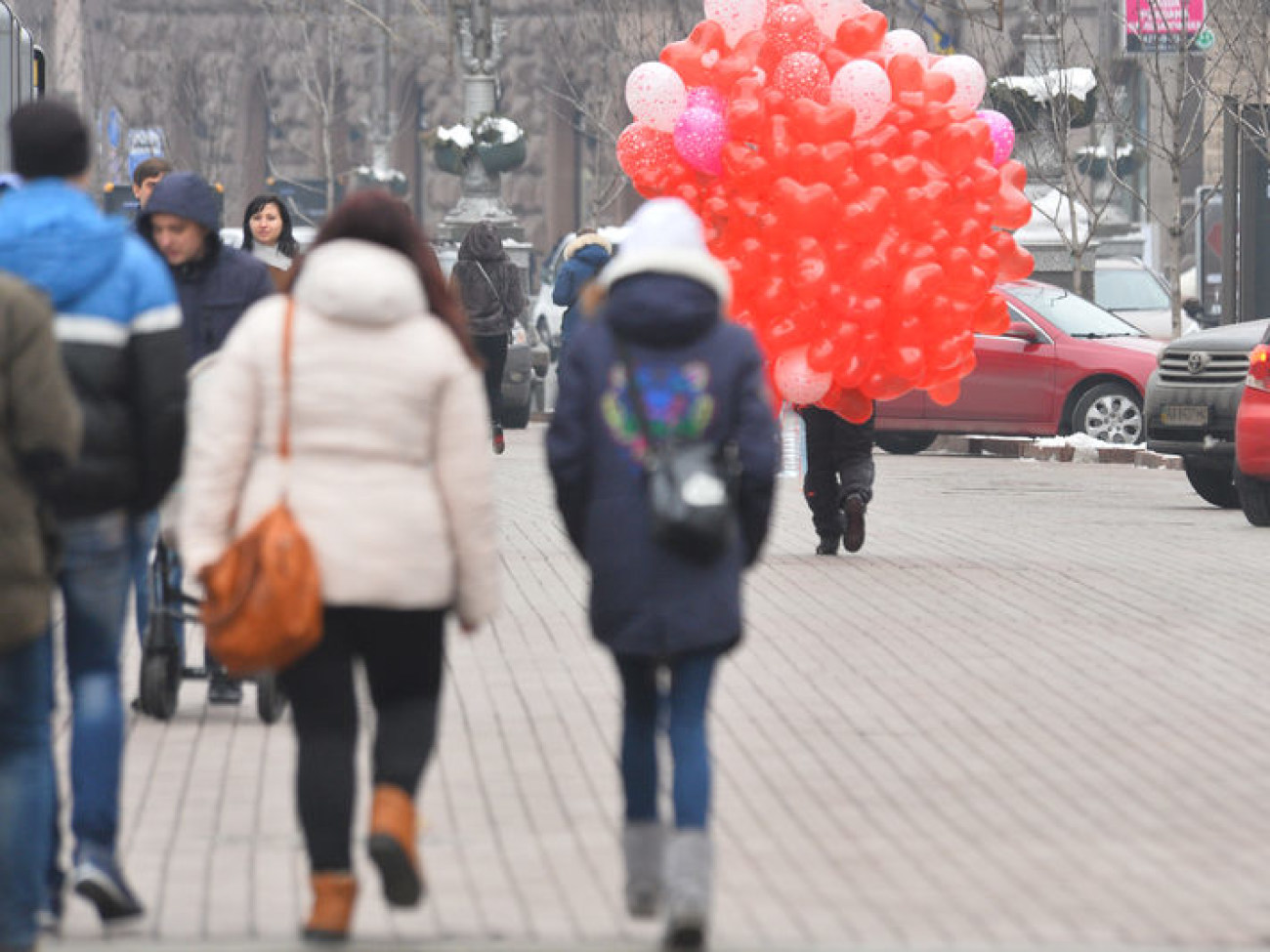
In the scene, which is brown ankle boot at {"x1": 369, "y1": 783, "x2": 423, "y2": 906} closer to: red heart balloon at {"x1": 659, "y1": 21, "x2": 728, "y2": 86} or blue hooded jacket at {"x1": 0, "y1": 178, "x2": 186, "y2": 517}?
blue hooded jacket at {"x1": 0, "y1": 178, "x2": 186, "y2": 517}

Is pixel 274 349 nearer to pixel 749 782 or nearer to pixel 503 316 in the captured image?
pixel 749 782

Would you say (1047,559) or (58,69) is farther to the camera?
(58,69)

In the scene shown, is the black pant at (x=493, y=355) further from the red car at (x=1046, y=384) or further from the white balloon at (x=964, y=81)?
the white balloon at (x=964, y=81)

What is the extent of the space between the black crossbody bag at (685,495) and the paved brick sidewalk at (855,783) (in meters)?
0.87

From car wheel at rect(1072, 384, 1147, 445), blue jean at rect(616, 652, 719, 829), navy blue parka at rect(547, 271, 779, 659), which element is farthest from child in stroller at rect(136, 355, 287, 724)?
car wheel at rect(1072, 384, 1147, 445)

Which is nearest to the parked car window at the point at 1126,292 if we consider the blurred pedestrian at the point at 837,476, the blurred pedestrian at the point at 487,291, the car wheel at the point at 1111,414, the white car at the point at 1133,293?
the white car at the point at 1133,293

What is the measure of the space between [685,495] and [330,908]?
1140 millimetres

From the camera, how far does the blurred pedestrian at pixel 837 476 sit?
15156 millimetres

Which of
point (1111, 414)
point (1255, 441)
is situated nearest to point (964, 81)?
point (1255, 441)

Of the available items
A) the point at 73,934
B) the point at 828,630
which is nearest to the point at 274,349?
the point at 73,934

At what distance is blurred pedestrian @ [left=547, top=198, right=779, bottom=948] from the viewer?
6.54m

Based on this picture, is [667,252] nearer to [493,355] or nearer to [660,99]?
[660,99]

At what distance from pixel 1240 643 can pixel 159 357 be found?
646 cm

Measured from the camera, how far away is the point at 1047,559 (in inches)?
621
